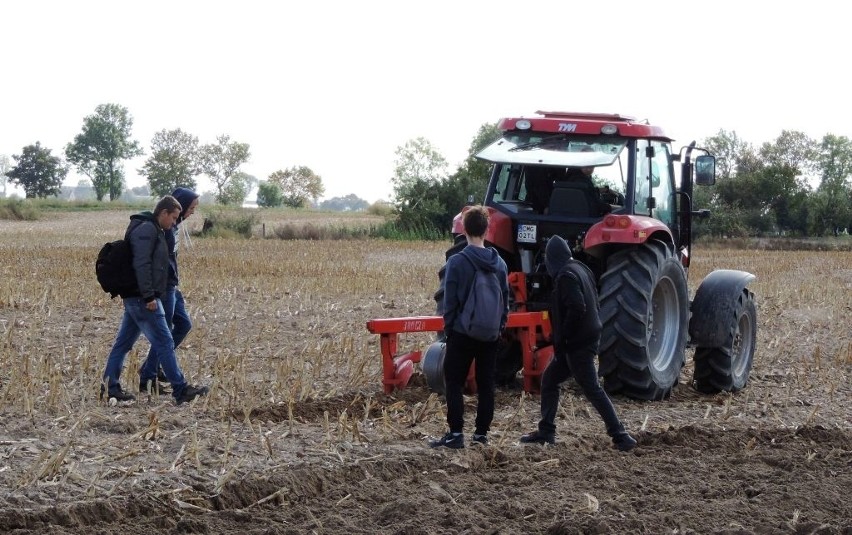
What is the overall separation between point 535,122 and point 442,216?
3146 centimetres

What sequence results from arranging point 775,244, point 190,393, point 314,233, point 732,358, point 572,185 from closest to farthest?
point 190,393
point 572,185
point 732,358
point 314,233
point 775,244

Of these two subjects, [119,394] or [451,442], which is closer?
[451,442]

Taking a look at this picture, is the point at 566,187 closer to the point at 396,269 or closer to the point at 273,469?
the point at 273,469

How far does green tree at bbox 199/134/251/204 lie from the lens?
325ft

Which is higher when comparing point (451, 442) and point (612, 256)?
point (612, 256)

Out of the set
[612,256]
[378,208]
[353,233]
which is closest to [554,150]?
[612,256]

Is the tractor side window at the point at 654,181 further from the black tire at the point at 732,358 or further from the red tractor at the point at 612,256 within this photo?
the black tire at the point at 732,358

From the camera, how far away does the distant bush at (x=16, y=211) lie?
5425 centimetres

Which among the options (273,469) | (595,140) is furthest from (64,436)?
(595,140)

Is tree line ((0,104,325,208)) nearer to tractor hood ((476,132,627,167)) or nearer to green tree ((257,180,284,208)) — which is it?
green tree ((257,180,284,208))

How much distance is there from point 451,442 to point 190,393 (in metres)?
2.30

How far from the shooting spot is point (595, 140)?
970cm

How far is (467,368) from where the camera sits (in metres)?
7.40

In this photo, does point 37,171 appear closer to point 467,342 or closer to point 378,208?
point 378,208
